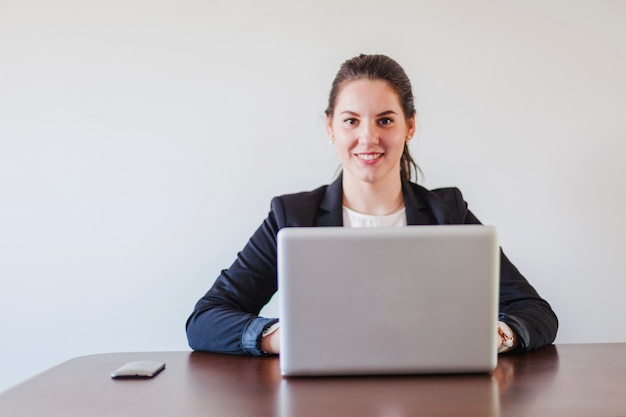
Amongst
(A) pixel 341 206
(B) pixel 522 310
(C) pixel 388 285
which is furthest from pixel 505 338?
(A) pixel 341 206

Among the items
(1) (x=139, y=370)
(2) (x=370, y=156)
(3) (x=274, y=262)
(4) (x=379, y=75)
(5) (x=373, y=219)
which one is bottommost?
(1) (x=139, y=370)

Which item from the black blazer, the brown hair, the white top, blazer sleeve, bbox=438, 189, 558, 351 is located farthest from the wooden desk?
the brown hair

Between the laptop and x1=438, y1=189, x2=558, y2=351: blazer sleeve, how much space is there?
0.37m

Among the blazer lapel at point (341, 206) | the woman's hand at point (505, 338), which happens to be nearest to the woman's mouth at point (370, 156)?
the blazer lapel at point (341, 206)

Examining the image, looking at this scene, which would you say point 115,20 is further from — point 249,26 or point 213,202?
point 213,202

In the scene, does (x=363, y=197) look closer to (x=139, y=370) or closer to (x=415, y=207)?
(x=415, y=207)

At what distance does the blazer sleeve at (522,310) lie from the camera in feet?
5.04

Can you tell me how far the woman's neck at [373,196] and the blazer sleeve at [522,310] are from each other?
0.17m

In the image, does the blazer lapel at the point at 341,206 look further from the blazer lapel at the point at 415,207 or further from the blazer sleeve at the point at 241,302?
the blazer sleeve at the point at 241,302

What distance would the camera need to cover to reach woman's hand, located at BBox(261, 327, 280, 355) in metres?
1.49

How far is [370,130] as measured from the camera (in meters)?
1.98

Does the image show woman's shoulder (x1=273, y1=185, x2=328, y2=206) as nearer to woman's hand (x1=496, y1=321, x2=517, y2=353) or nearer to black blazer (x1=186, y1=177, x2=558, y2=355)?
black blazer (x1=186, y1=177, x2=558, y2=355)

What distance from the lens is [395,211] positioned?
6.86 feet

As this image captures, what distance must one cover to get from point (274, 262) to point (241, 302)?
16cm
